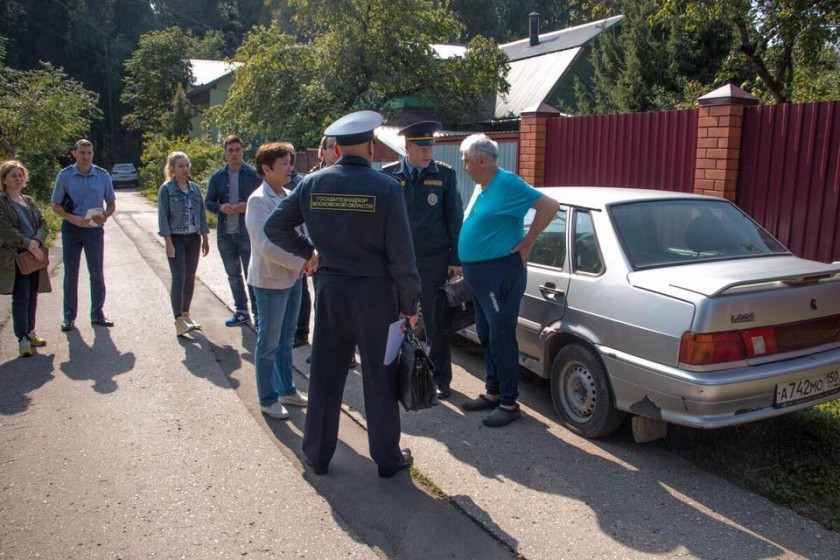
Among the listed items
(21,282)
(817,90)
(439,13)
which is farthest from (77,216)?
(439,13)

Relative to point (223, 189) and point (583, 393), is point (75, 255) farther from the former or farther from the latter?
point (583, 393)

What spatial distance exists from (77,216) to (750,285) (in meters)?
6.22

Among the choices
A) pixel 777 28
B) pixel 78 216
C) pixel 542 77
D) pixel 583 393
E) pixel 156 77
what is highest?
pixel 156 77

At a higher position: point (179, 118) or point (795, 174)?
point (179, 118)

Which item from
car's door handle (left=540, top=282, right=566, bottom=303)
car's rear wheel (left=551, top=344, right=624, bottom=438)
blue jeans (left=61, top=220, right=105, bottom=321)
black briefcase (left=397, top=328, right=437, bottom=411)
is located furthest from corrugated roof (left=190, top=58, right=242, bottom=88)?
black briefcase (left=397, top=328, right=437, bottom=411)

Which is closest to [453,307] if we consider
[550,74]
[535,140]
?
[535,140]

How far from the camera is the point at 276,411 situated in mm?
4906

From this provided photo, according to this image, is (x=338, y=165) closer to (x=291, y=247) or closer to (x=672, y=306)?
(x=291, y=247)

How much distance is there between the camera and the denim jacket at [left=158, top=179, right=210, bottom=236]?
7043mm

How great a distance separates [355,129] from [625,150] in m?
5.76

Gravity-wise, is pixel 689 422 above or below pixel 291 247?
below

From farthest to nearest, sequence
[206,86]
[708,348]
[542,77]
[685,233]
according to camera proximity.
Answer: [206,86], [542,77], [685,233], [708,348]

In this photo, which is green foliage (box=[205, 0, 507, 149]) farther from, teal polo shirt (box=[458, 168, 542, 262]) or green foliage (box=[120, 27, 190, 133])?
green foliage (box=[120, 27, 190, 133])

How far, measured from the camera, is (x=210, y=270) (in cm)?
1110
